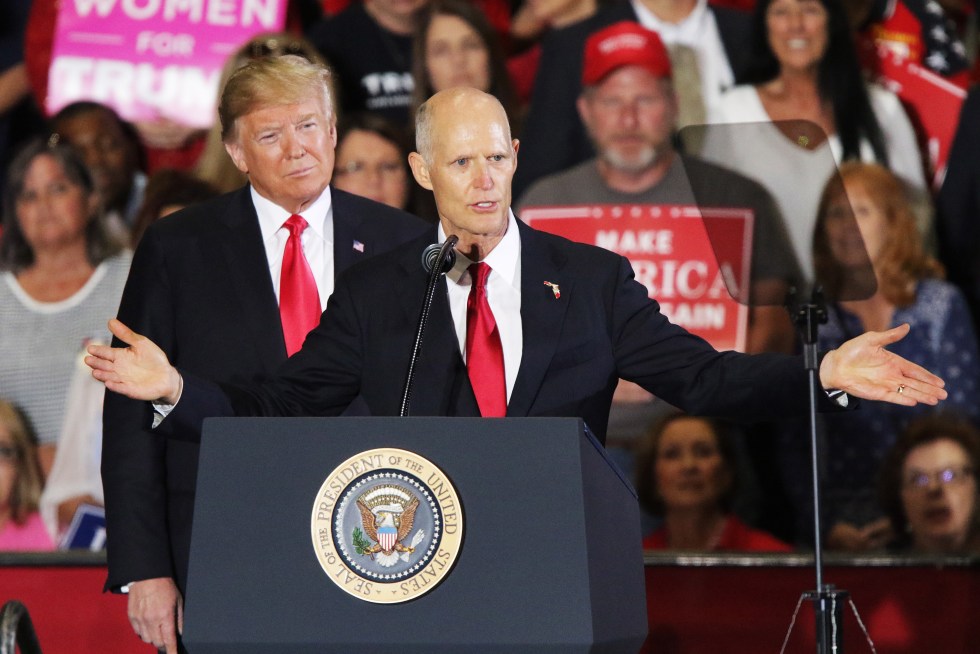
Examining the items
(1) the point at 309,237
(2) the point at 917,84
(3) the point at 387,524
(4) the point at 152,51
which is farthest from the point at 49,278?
(3) the point at 387,524

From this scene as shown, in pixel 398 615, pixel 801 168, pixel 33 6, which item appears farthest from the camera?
→ pixel 33 6

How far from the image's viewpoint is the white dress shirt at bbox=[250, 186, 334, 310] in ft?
8.37

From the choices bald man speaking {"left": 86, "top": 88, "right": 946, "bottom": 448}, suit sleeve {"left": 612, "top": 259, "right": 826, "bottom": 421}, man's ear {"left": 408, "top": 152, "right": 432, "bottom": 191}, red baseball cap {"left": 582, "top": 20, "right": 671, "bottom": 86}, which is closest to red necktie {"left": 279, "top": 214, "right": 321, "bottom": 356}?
bald man speaking {"left": 86, "top": 88, "right": 946, "bottom": 448}

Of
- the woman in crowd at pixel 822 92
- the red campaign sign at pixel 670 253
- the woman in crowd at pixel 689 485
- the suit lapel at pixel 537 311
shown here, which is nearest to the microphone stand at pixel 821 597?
the suit lapel at pixel 537 311

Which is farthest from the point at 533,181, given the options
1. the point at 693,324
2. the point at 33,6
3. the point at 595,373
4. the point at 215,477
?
the point at 215,477

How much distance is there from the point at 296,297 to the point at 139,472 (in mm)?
421

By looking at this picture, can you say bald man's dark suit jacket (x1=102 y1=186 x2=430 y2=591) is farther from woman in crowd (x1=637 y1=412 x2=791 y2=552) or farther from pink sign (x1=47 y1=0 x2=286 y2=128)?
pink sign (x1=47 y1=0 x2=286 y2=128)

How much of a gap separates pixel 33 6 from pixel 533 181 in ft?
5.81

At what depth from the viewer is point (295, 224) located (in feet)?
8.39

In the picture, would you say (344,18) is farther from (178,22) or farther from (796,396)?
(796,396)

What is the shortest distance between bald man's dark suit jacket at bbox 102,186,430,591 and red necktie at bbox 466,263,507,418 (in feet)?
1.56

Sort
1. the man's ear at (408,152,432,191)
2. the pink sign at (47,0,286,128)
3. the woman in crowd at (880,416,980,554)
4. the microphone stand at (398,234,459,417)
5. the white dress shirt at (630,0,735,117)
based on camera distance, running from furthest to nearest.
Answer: the pink sign at (47,0,286,128), the white dress shirt at (630,0,735,117), the woman in crowd at (880,416,980,554), the man's ear at (408,152,432,191), the microphone stand at (398,234,459,417)

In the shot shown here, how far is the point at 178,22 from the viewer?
14.5ft

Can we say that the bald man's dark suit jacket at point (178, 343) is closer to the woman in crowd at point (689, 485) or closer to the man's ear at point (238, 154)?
the man's ear at point (238, 154)
